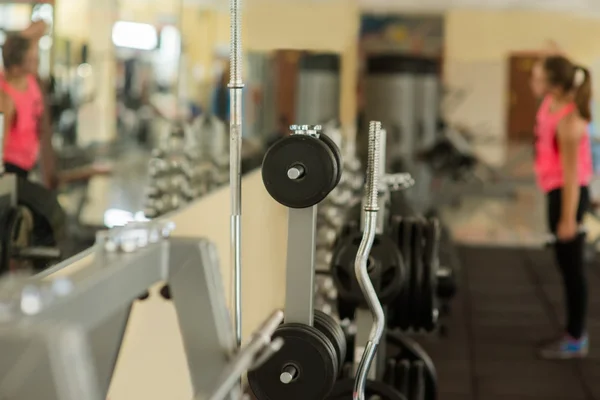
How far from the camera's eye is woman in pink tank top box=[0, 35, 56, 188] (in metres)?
1.64

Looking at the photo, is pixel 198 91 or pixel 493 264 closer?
pixel 198 91

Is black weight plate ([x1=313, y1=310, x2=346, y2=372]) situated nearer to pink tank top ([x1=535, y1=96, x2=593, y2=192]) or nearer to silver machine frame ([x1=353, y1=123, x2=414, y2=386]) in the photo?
silver machine frame ([x1=353, y1=123, x2=414, y2=386])

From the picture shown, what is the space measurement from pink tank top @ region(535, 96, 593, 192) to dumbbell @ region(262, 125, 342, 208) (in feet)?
7.54

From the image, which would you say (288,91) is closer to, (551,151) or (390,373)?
(551,151)

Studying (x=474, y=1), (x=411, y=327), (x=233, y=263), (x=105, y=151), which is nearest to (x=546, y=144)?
(x=411, y=327)

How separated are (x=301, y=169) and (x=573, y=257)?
248 centimetres

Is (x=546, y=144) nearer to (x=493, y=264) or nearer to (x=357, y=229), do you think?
(x=357, y=229)

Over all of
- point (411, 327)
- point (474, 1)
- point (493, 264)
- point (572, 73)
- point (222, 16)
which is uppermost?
point (474, 1)

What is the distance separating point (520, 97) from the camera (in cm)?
912

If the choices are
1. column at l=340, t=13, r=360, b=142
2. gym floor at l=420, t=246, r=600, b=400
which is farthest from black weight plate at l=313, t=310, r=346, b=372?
column at l=340, t=13, r=360, b=142

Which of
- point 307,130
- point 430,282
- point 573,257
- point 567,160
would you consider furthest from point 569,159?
point 307,130

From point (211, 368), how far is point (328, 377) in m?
0.37

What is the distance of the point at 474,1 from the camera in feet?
29.0

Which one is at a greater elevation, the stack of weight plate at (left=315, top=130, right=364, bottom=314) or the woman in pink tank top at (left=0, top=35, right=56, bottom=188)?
the woman in pink tank top at (left=0, top=35, right=56, bottom=188)
